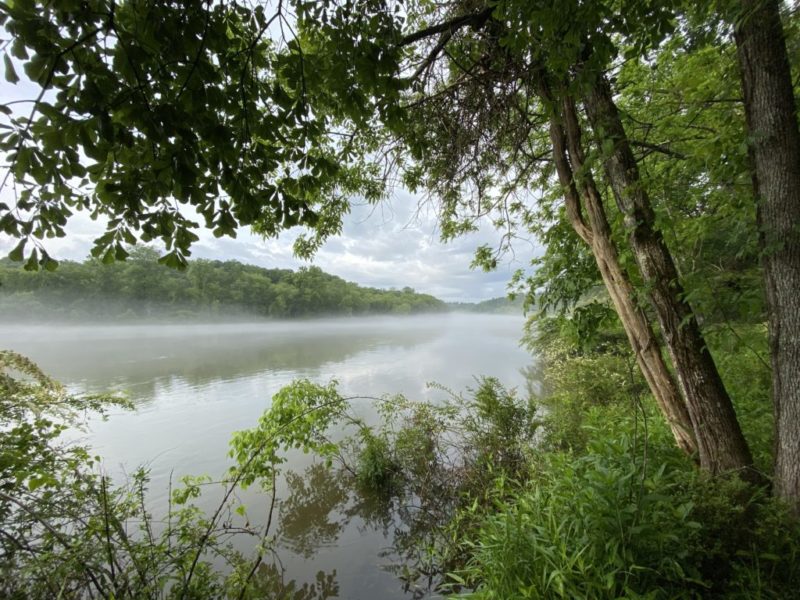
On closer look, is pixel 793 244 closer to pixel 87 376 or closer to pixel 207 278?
pixel 87 376

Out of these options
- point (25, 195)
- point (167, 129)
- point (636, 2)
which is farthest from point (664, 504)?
point (25, 195)

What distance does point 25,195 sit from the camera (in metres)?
1.05

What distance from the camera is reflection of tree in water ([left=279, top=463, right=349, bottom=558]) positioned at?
147 inches

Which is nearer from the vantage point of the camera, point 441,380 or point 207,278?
point 441,380

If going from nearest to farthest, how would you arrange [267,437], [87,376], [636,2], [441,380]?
[636,2] < [267,437] < [441,380] < [87,376]

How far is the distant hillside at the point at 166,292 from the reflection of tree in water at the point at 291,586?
11.4 m

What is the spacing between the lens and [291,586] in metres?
3.15

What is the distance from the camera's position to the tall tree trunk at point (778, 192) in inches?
61.7

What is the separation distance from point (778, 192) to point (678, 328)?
0.81 metres

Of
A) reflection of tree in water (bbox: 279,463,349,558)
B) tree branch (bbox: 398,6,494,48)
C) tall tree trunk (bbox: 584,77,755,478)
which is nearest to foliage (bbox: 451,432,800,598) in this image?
tall tree trunk (bbox: 584,77,755,478)

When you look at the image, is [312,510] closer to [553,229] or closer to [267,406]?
[553,229]

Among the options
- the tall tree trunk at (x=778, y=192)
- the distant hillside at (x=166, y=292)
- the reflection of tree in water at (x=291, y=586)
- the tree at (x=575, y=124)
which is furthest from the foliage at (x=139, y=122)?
the distant hillside at (x=166, y=292)

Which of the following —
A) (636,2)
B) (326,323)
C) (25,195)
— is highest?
(636,2)

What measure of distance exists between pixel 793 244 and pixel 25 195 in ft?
10.5
